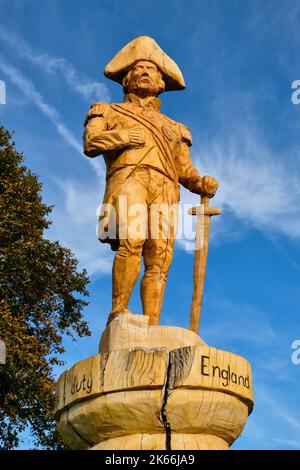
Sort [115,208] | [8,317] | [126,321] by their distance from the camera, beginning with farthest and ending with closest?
[8,317] → [115,208] → [126,321]

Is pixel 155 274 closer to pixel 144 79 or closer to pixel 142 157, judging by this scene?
pixel 142 157

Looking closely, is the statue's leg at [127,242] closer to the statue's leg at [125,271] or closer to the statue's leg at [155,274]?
the statue's leg at [125,271]

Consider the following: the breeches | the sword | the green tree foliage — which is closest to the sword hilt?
the sword

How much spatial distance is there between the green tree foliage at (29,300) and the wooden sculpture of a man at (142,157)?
23.2ft

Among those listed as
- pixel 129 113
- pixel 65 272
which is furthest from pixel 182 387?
pixel 65 272

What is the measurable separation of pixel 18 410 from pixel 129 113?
887 centimetres

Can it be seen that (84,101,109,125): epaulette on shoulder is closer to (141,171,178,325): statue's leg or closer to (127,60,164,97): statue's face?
(127,60,164,97): statue's face

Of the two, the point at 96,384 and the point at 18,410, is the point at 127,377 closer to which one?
the point at 96,384

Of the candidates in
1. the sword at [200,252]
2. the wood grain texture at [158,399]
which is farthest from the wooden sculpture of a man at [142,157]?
the wood grain texture at [158,399]

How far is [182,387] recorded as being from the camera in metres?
5.00

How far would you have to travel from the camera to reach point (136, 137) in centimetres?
670

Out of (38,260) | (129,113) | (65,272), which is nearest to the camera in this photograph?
(129,113)

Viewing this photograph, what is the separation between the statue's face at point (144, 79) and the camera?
718 centimetres

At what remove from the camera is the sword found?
6.41 meters
